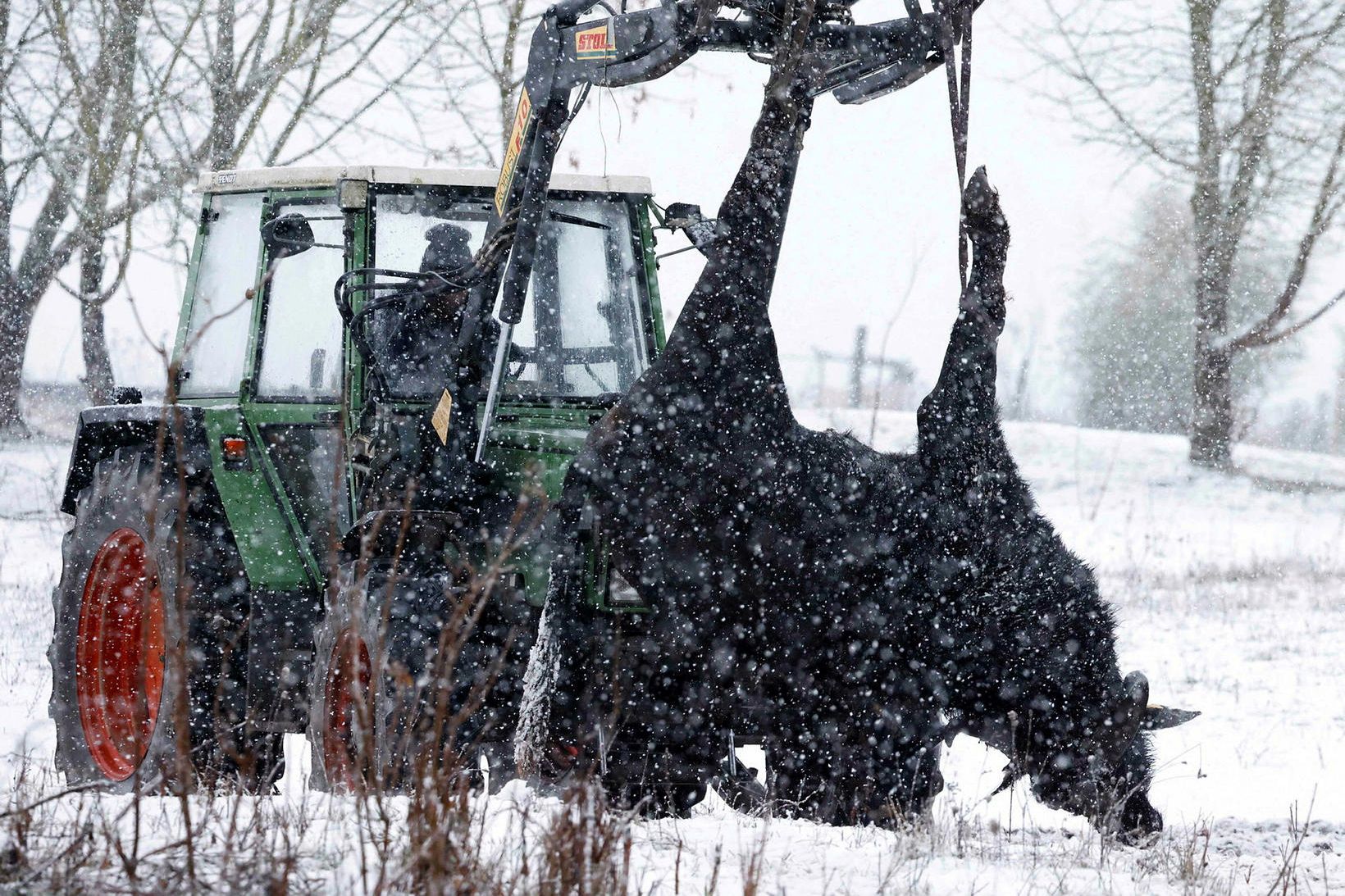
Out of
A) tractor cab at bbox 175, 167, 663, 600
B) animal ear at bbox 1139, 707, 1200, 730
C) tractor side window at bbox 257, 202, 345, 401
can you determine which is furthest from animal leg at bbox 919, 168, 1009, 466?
tractor side window at bbox 257, 202, 345, 401

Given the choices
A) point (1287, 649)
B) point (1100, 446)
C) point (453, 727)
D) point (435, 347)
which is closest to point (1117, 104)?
point (1100, 446)

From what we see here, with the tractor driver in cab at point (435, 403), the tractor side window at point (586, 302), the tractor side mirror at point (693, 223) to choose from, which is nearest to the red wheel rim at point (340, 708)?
the tractor driver in cab at point (435, 403)

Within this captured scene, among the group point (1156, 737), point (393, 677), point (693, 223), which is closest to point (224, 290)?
point (693, 223)

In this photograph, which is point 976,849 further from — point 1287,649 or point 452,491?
point 1287,649

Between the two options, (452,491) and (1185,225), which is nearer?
(452,491)

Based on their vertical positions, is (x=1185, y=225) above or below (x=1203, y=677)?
above

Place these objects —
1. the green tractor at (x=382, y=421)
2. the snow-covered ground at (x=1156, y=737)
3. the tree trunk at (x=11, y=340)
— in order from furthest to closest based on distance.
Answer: the tree trunk at (x=11, y=340)
the green tractor at (x=382, y=421)
the snow-covered ground at (x=1156, y=737)

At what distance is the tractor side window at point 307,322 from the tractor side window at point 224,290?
126 mm

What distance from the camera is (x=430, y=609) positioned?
3.81 meters

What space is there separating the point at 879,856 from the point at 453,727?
1306mm

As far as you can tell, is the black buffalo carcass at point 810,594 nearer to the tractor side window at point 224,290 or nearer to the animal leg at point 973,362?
the animal leg at point 973,362

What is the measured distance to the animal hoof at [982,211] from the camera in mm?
3664

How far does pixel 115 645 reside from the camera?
5.02 meters

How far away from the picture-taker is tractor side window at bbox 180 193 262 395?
488cm
